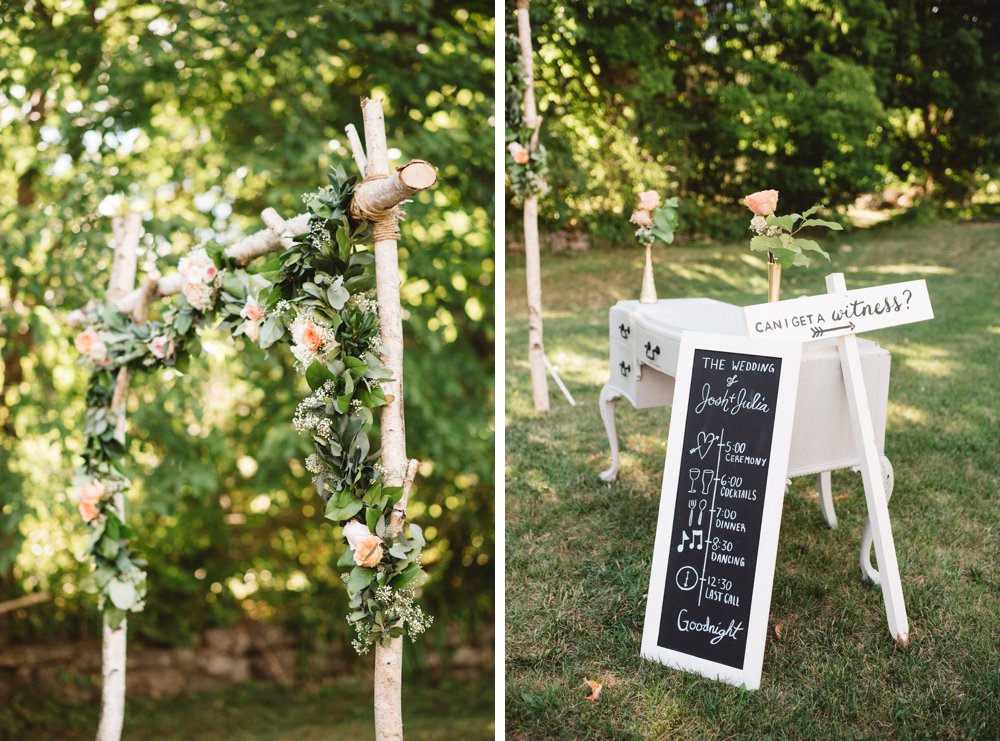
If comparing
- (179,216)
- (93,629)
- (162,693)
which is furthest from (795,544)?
(93,629)

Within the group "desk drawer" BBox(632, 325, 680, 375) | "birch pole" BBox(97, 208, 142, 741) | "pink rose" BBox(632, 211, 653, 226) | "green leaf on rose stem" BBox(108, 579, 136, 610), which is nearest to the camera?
"green leaf on rose stem" BBox(108, 579, 136, 610)

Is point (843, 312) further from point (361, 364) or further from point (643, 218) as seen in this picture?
point (643, 218)

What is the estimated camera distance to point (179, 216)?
12.0 feet

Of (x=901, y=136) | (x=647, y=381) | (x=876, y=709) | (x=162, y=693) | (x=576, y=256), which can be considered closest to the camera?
(x=876, y=709)

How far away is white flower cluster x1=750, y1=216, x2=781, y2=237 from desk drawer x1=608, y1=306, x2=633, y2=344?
0.78 meters

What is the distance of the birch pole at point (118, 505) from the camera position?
7.88 ft

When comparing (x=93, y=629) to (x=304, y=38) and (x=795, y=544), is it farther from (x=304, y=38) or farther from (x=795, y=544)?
(x=795, y=544)

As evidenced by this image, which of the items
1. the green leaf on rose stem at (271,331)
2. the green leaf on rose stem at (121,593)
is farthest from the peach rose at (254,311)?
the green leaf on rose stem at (121,593)

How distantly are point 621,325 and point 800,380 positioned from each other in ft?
3.41

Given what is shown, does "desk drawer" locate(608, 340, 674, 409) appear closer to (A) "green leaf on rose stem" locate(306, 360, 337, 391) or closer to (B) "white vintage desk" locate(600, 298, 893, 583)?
(B) "white vintage desk" locate(600, 298, 893, 583)

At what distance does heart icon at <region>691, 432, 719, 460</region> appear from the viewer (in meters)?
2.16

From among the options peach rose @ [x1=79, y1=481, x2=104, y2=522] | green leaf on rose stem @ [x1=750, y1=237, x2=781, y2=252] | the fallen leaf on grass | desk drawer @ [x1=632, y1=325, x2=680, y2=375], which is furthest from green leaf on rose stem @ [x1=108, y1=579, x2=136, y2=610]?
green leaf on rose stem @ [x1=750, y1=237, x2=781, y2=252]

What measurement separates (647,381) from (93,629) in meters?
3.43

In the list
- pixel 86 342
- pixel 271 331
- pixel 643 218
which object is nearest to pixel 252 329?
pixel 271 331
